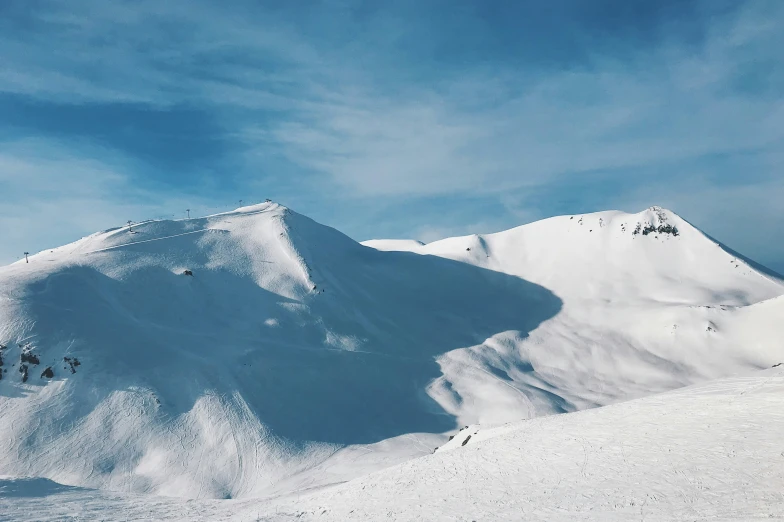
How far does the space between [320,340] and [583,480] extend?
150 ft

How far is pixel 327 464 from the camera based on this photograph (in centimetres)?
4794

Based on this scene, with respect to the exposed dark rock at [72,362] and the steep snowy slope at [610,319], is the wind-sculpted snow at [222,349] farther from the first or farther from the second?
the steep snowy slope at [610,319]

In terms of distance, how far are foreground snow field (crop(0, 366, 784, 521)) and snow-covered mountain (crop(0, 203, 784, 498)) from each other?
11332 mm

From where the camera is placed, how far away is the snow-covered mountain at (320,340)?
4666 cm

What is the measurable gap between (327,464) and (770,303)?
216ft

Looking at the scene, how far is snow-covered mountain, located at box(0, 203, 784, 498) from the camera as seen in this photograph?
46656mm

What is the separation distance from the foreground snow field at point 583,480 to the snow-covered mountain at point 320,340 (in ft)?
37.2

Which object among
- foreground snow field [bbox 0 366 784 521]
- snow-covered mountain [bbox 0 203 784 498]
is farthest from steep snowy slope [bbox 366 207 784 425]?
foreground snow field [bbox 0 366 784 521]

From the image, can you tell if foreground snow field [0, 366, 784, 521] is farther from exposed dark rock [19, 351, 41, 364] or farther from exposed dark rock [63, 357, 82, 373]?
exposed dark rock [19, 351, 41, 364]

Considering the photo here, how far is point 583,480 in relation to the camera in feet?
79.3

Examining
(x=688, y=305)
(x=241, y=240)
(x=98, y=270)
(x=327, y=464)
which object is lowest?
(x=327, y=464)

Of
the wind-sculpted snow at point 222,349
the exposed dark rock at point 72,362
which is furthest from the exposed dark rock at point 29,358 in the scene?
the exposed dark rock at point 72,362

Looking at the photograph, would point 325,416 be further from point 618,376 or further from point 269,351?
point 618,376

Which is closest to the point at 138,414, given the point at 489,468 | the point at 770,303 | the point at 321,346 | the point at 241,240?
the point at 321,346
